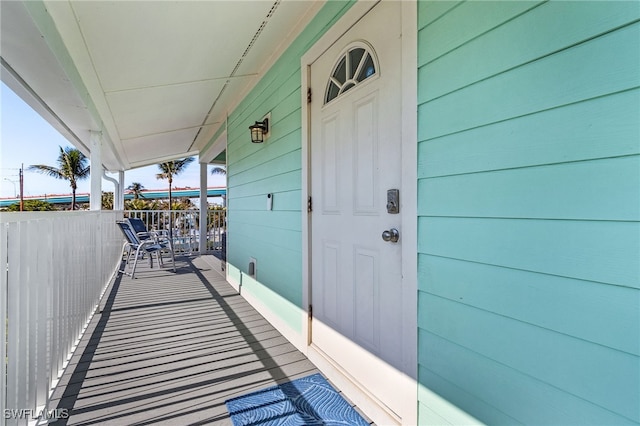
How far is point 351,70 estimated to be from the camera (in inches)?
76.0

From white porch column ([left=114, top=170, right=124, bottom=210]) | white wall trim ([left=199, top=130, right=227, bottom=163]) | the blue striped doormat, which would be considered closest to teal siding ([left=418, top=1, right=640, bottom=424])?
the blue striped doormat

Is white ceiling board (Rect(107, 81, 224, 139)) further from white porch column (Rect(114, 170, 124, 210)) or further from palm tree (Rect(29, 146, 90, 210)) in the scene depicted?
palm tree (Rect(29, 146, 90, 210))

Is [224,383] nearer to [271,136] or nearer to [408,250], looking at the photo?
[408,250]

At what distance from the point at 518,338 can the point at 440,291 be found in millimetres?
326

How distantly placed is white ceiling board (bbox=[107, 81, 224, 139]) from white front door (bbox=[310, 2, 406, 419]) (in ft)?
6.58

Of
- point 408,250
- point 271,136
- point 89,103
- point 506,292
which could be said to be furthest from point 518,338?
point 89,103

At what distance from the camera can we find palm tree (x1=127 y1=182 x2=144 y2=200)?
21734mm

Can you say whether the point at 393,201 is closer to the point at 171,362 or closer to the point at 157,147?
the point at 171,362

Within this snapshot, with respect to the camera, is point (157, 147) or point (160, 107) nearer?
point (160, 107)

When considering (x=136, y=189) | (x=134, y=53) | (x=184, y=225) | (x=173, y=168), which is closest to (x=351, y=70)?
(x=134, y=53)

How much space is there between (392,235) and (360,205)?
350 mm

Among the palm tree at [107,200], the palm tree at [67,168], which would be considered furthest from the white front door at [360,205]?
the palm tree at [67,168]

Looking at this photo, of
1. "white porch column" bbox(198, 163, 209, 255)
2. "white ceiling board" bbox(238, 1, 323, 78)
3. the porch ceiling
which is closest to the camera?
the porch ceiling

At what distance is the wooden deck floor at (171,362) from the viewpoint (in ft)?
5.69
